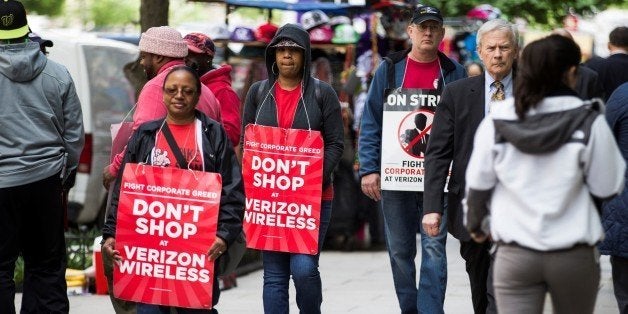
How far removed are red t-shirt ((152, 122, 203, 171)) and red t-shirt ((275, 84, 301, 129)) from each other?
1.37 meters

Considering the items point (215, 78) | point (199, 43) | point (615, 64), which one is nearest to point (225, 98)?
point (215, 78)

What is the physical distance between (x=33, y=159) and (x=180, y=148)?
142 centimetres

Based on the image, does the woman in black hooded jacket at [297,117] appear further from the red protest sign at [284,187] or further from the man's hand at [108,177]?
the man's hand at [108,177]

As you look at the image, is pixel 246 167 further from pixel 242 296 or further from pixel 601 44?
pixel 601 44

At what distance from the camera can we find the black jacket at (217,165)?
637cm

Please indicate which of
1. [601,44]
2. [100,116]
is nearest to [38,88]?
[100,116]

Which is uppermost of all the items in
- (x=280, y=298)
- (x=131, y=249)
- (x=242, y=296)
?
(x=131, y=249)

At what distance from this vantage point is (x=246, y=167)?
25.7ft

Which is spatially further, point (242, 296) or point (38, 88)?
point (242, 296)

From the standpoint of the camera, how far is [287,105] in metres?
7.78

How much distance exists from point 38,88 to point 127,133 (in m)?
0.65

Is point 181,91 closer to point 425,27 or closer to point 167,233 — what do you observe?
point 167,233

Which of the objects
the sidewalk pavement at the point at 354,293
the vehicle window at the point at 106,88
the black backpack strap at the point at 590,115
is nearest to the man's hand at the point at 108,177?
the sidewalk pavement at the point at 354,293

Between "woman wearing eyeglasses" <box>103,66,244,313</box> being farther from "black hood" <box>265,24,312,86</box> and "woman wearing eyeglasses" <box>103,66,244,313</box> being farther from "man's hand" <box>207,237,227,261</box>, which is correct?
"black hood" <box>265,24,312,86</box>
